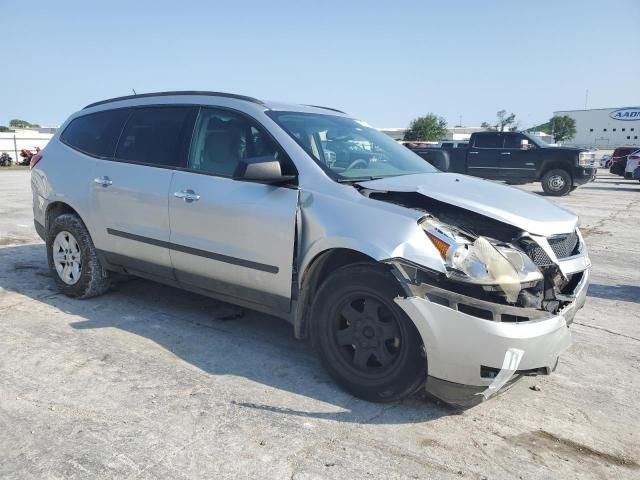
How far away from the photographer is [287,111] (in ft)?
13.4

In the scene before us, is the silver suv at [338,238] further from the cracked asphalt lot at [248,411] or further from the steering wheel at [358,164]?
the cracked asphalt lot at [248,411]

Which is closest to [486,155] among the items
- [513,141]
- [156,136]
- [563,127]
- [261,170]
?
[513,141]

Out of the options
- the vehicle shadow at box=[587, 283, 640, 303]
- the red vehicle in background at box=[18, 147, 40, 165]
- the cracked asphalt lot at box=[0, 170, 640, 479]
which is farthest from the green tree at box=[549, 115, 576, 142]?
the cracked asphalt lot at box=[0, 170, 640, 479]

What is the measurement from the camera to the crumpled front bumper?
279cm

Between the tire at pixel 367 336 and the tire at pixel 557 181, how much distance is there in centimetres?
1496

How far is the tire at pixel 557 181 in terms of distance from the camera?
16.2 metres

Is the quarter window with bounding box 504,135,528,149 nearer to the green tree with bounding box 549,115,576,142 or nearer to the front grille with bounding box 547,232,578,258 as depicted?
the front grille with bounding box 547,232,578,258

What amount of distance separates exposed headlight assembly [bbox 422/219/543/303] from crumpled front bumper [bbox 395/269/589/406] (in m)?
0.12

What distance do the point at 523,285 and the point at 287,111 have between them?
2.18 metres

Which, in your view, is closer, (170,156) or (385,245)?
(385,245)

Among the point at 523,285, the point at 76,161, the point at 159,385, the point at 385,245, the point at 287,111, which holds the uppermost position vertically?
the point at 287,111

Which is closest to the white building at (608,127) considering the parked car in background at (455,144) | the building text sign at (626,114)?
the building text sign at (626,114)

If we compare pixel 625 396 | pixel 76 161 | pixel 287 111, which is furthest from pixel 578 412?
pixel 76 161

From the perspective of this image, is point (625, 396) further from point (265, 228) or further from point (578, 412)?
point (265, 228)
